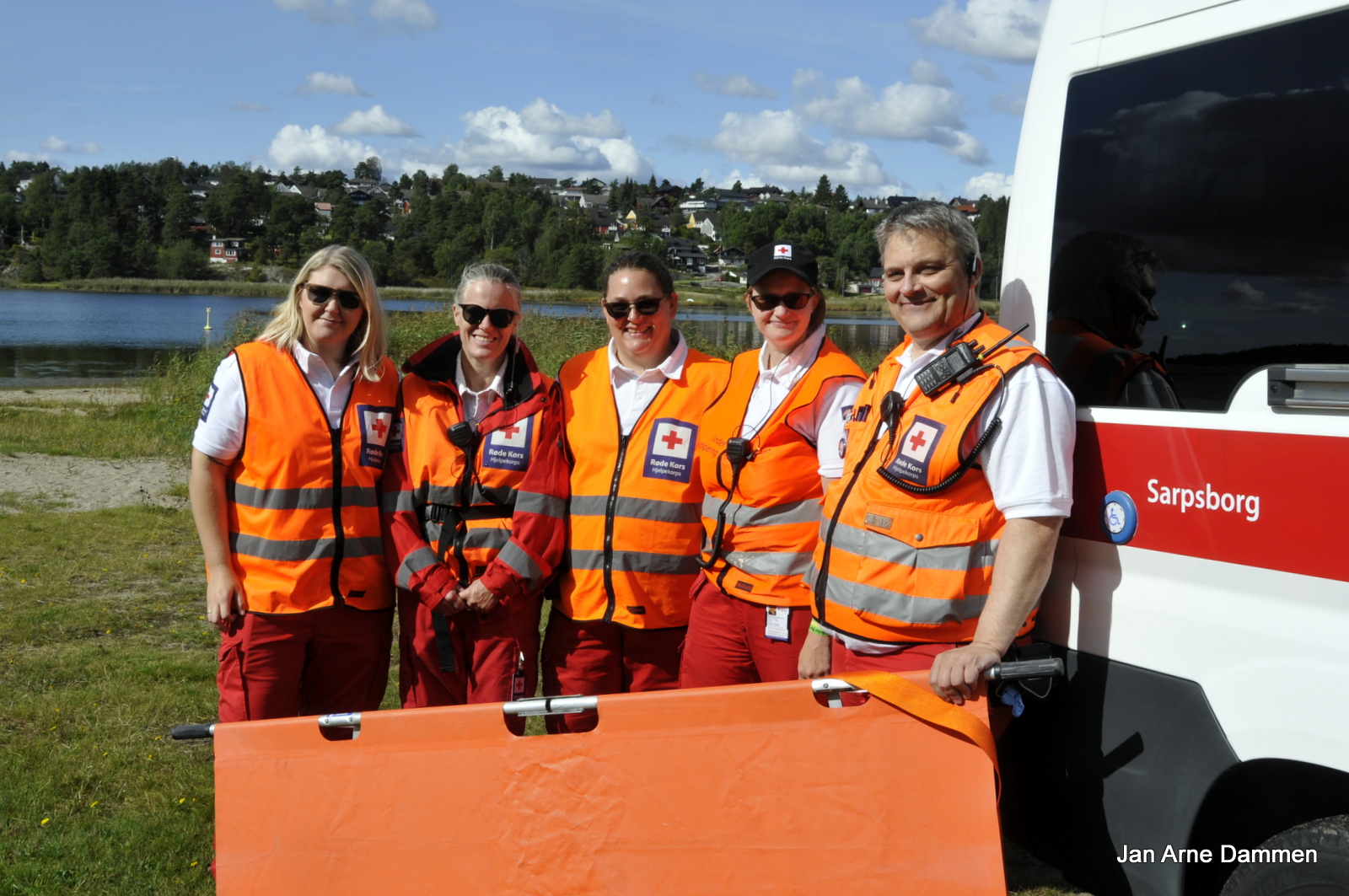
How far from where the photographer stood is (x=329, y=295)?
357 centimetres

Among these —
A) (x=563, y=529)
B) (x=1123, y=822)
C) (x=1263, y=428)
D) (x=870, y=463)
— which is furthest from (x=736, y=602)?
(x=1263, y=428)

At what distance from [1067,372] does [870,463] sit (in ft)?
1.71

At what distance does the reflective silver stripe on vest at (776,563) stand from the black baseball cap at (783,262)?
913mm

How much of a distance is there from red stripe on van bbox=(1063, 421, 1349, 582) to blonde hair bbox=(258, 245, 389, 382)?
2397 mm

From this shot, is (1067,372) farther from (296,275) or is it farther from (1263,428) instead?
(296,275)

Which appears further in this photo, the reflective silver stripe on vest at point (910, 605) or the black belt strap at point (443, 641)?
the black belt strap at point (443, 641)

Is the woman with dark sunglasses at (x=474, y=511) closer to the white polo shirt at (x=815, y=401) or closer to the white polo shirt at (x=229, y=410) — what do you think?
the white polo shirt at (x=229, y=410)

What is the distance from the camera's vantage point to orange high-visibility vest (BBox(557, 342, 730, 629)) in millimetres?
3576

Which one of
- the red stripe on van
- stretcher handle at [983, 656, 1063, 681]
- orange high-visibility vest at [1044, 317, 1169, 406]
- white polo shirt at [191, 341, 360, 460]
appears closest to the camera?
the red stripe on van

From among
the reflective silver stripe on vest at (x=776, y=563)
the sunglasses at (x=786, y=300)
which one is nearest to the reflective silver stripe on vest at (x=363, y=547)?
the reflective silver stripe on vest at (x=776, y=563)

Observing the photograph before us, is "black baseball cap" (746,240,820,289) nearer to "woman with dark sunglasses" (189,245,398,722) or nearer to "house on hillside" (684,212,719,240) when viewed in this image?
"woman with dark sunglasses" (189,245,398,722)

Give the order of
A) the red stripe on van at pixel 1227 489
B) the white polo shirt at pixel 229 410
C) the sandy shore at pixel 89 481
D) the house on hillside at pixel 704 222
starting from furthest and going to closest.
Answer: the house on hillside at pixel 704 222 < the sandy shore at pixel 89 481 < the white polo shirt at pixel 229 410 < the red stripe on van at pixel 1227 489

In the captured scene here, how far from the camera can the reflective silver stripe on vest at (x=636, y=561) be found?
357 cm

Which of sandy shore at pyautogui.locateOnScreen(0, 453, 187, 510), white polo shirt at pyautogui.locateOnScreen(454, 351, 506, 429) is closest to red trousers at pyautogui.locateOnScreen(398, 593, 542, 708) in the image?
white polo shirt at pyautogui.locateOnScreen(454, 351, 506, 429)
